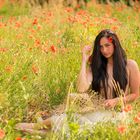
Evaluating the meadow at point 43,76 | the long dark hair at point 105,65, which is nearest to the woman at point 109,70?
the long dark hair at point 105,65

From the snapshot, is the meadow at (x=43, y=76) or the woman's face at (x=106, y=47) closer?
the meadow at (x=43, y=76)

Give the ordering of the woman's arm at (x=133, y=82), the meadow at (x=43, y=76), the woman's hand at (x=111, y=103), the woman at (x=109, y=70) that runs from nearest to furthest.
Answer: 1. the meadow at (x=43, y=76)
2. the woman's hand at (x=111, y=103)
3. the woman's arm at (x=133, y=82)
4. the woman at (x=109, y=70)

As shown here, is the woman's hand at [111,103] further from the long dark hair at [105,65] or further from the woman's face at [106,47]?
the woman's face at [106,47]

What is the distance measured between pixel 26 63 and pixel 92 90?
2.22 ft

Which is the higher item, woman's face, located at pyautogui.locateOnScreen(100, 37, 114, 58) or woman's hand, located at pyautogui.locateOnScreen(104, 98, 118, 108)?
woman's face, located at pyautogui.locateOnScreen(100, 37, 114, 58)

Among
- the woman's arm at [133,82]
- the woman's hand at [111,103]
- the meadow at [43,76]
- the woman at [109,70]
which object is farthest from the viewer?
the woman at [109,70]

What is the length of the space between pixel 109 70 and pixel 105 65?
61mm

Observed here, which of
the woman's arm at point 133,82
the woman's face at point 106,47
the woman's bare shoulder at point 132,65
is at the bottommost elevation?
the woman's arm at point 133,82

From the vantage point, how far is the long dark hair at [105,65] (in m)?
5.49

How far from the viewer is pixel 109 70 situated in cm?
567

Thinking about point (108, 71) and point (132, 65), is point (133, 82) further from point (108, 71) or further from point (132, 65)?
point (108, 71)

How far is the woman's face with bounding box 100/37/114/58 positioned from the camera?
5500mm

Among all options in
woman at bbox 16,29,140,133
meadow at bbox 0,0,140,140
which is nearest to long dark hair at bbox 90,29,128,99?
woman at bbox 16,29,140,133

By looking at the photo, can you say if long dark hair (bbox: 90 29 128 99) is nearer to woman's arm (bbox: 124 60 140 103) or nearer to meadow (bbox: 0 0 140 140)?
woman's arm (bbox: 124 60 140 103)
